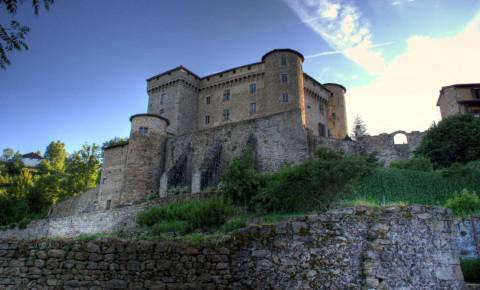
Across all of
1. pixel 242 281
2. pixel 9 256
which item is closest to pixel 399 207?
pixel 242 281

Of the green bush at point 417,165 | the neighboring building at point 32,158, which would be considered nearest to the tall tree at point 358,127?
the green bush at point 417,165

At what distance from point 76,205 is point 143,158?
11.3 m

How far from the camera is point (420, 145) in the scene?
30094 millimetres

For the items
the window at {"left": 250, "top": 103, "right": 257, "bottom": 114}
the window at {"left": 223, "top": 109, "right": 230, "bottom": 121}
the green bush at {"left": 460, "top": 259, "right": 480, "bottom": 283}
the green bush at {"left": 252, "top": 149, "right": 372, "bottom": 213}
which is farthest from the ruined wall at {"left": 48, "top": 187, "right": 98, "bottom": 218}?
the green bush at {"left": 460, "top": 259, "right": 480, "bottom": 283}

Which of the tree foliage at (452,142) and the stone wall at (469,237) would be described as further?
the tree foliage at (452,142)

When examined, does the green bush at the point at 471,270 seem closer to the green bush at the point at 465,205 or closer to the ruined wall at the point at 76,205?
the green bush at the point at 465,205

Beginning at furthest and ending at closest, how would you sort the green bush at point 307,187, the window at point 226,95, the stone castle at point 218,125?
1. the window at point 226,95
2. the stone castle at point 218,125
3. the green bush at point 307,187

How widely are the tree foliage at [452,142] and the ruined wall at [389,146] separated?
2.23 metres

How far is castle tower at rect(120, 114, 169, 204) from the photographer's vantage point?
1297 inches

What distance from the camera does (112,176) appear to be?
35844mm

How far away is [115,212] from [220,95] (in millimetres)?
26418

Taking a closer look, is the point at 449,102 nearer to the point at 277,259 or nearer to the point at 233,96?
the point at 233,96

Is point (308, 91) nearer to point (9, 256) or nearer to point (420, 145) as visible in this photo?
point (420, 145)

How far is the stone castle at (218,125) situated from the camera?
29656mm
